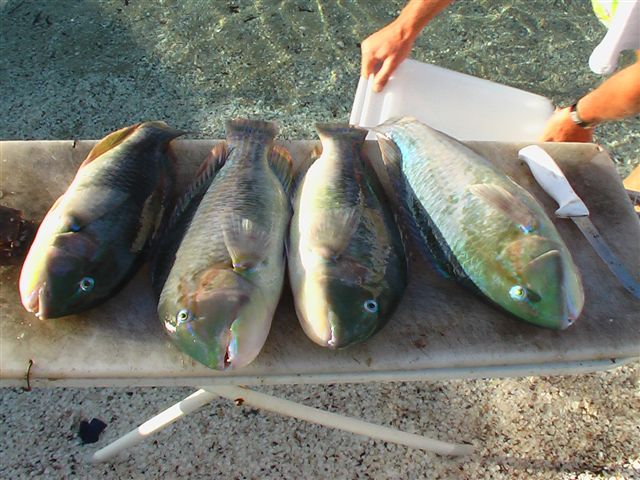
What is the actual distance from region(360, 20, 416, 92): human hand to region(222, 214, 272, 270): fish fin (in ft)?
4.98

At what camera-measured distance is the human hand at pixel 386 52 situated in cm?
279

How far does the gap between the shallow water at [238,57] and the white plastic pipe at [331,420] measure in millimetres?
2143

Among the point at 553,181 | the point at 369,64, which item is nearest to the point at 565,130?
the point at 553,181

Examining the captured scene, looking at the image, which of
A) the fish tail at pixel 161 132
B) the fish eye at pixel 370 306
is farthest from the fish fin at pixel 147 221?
the fish eye at pixel 370 306

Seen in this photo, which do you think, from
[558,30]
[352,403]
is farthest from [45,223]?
[558,30]

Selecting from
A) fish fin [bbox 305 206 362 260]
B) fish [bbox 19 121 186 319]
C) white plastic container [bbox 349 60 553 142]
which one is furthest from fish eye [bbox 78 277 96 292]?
white plastic container [bbox 349 60 553 142]

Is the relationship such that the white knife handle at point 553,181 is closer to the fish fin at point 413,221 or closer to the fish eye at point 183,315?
the fish fin at point 413,221

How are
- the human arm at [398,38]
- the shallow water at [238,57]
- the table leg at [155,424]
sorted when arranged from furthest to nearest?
the shallow water at [238,57]
the human arm at [398,38]
the table leg at [155,424]

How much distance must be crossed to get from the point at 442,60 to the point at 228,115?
5.77 feet

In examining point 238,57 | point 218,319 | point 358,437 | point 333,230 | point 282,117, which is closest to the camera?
point 218,319

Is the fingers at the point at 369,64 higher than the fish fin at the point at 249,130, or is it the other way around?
the fish fin at the point at 249,130

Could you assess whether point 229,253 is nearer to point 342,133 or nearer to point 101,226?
point 101,226

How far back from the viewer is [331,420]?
2043 mm

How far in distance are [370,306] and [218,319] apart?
41cm
